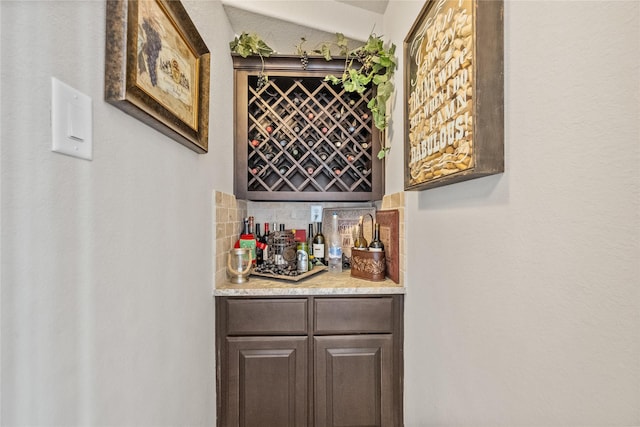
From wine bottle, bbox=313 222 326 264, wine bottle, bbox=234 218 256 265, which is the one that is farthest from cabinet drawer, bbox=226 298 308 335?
wine bottle, bbox=313 222 326 264

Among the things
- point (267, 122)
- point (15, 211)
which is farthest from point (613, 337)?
point (267, 122)

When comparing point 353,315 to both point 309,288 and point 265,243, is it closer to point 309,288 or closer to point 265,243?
point 309,288

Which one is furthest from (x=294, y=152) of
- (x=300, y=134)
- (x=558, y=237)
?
(x=558, y=237)

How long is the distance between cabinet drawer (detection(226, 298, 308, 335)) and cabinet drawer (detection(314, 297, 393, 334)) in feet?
0.41

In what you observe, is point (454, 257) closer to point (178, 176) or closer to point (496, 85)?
point (496, 85)

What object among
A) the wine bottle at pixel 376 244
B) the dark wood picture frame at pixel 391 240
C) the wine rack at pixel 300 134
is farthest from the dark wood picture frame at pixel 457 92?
the wine rack at pixel 300 134

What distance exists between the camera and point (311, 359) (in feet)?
4.79

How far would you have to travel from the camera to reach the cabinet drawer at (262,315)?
4.73ft

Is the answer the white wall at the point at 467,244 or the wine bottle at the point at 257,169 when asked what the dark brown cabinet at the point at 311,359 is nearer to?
the white wall at the point at 467,244

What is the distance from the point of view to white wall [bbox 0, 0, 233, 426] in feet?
1.38

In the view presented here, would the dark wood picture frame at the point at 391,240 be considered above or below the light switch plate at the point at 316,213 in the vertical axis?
below

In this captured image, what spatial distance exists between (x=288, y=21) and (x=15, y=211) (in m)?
1.74

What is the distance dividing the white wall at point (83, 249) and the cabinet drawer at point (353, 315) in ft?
2.26

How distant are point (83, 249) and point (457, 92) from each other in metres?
1.00
